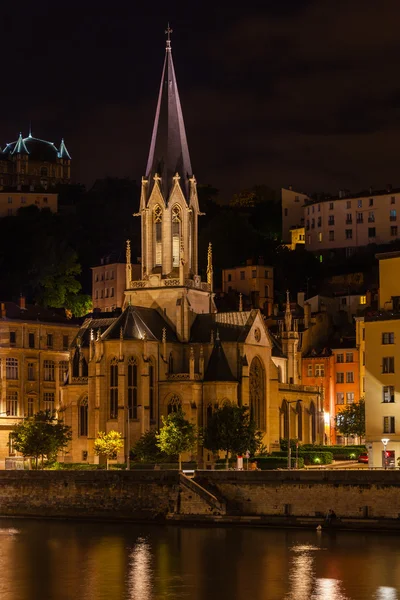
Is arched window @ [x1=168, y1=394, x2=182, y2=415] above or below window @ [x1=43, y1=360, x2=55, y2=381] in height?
below

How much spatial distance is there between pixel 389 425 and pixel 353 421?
37156mm

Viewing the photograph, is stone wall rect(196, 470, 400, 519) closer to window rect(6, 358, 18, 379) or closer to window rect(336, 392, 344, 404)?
window rect(6, 358, 18, 379)

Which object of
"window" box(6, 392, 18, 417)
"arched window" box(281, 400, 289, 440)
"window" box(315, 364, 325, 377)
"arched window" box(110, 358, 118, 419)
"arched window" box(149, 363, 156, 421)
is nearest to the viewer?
"arched window" box(110, 358, 118, 419)

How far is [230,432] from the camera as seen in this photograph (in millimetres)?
95375

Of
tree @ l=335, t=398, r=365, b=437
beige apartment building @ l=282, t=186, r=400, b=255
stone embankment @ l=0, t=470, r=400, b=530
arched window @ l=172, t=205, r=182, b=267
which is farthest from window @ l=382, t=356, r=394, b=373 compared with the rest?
beige apartment building @ l=282, t=186, r=400, b=255

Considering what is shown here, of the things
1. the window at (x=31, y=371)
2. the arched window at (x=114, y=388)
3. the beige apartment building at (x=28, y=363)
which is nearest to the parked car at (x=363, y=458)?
the arched window at (x=114, y=388)

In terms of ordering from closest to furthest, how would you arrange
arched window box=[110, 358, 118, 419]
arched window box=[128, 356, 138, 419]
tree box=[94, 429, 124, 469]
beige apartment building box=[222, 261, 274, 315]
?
tree box=[94, 429, 124, 469] < arched window box=[128, 356, 138, 419] < arched window box=[110, 358, 118, 419] < beige apartment building box=[222, 261, 274, 315]

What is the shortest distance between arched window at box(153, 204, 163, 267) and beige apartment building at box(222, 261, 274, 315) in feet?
153

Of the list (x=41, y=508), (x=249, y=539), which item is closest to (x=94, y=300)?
(x=41, y=508)

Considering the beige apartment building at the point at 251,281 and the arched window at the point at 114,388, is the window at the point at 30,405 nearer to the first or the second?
the arched window at the point at 114,388

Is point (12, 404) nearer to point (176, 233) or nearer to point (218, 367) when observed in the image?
point (176, 233)

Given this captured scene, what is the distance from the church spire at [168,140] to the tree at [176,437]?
20.7 meters

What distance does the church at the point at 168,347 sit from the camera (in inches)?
3967

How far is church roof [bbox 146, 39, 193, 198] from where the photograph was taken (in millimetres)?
108062
